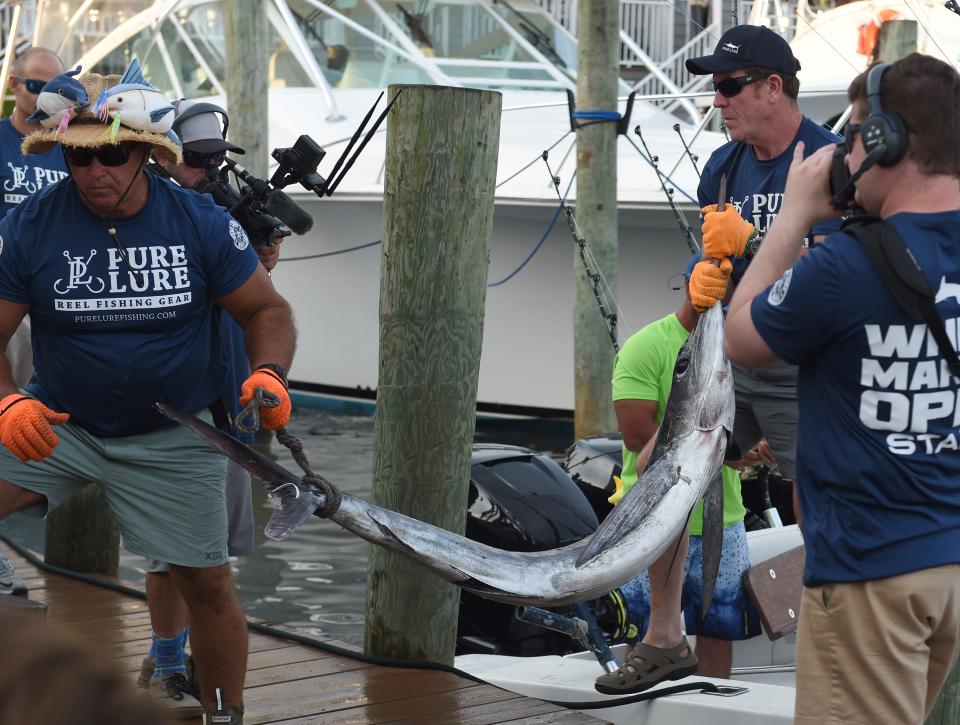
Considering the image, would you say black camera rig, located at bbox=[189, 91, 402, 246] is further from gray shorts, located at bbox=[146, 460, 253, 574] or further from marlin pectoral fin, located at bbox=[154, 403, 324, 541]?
marlin pectoral fin, located at bbox=[154, 403, 324, 541]

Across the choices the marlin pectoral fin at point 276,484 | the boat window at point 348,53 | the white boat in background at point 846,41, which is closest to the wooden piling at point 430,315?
the marlin pectoral fin at point 276,484

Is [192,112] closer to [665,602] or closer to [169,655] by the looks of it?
[169,655]

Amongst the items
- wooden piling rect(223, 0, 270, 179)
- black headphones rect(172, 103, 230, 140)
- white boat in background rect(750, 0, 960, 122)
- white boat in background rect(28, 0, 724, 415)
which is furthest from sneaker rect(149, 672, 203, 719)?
white boat in background rect(750, 0, 960, 122)

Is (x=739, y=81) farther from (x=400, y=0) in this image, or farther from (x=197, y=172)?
(x=400, y=0)

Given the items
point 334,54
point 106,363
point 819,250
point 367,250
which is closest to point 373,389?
point 367,250

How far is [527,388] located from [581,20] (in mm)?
4477

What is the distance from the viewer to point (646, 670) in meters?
4.14

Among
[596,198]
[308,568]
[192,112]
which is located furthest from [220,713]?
[596,198]

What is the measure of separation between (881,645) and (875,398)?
0.44 metres

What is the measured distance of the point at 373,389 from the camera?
13.8m

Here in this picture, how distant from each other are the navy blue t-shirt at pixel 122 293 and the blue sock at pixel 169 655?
0.81m

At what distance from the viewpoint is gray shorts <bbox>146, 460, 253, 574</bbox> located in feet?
13.8

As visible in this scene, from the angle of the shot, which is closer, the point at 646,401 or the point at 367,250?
the point at 646,401

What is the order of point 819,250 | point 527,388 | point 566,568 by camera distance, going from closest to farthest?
point 819,250 → point 566,568 → point 527,388
